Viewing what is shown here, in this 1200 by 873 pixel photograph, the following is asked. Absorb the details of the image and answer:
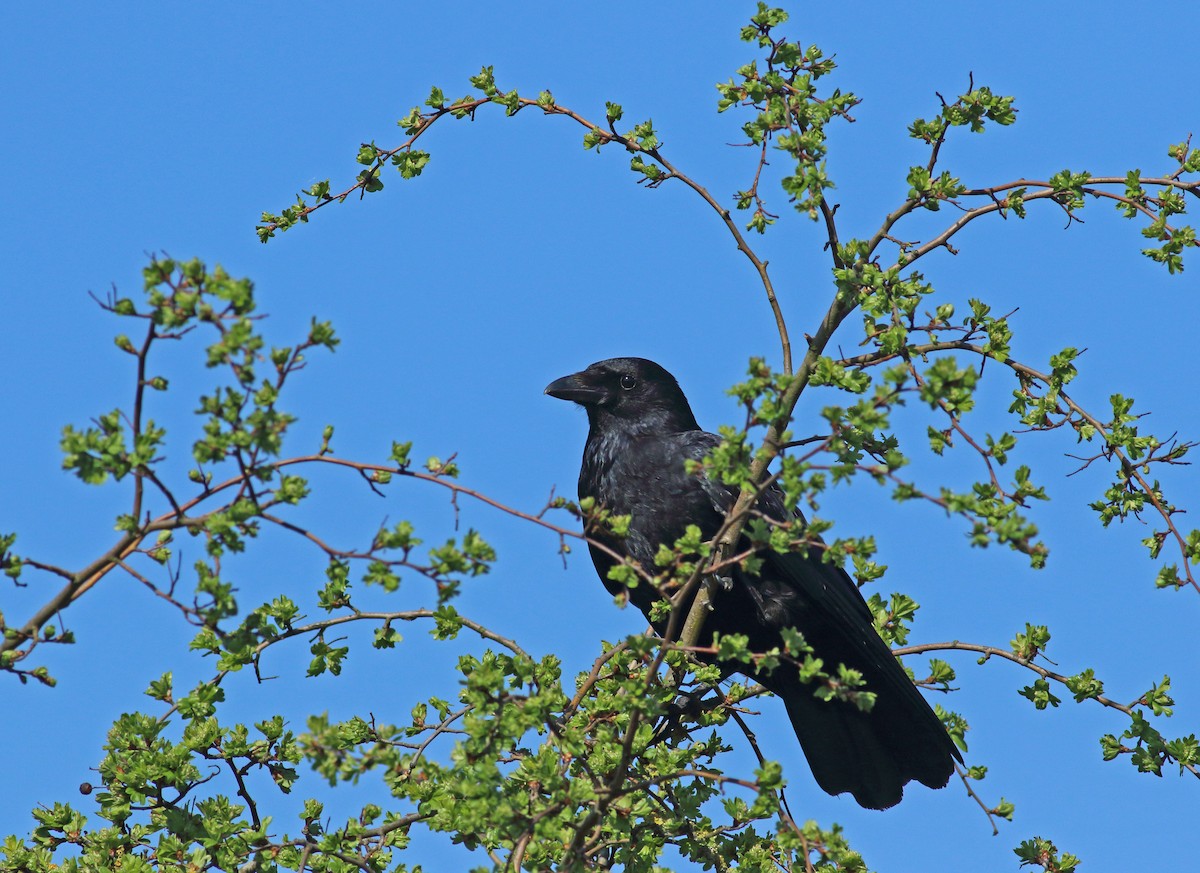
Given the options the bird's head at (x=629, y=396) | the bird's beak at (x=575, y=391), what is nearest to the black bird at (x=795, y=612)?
the bird's head at (x=629, y=396)

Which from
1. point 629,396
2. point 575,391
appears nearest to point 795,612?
point 629,396

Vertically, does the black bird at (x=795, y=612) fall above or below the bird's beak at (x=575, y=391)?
below

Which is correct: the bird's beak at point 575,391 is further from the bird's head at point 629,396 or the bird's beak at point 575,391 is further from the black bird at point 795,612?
the black bird at point 795,612

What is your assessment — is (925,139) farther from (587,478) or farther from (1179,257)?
(587,478)

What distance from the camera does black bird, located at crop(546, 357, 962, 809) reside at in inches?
250

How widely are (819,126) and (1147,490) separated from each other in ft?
Answer: 5.29

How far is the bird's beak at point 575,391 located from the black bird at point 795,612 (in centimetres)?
23

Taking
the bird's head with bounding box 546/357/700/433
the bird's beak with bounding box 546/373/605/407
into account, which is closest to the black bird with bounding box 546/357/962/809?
the bird's head with bounding box 546/357/700/433

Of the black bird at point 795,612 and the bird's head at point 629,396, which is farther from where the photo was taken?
the bird's head at point 629,396

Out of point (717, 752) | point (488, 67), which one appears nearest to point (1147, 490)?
point (717, 752)

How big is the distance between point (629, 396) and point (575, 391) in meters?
0.29

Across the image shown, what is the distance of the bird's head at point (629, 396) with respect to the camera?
729cm

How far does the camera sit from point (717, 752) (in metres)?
5.28

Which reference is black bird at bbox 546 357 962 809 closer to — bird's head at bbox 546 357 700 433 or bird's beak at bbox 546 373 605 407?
bird's head at bbox 546 357 700 433
